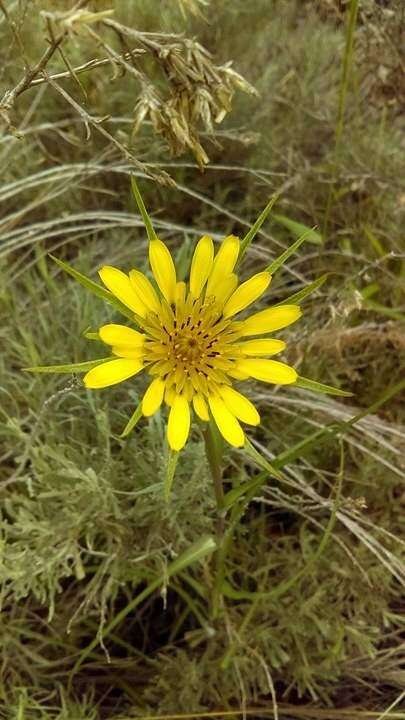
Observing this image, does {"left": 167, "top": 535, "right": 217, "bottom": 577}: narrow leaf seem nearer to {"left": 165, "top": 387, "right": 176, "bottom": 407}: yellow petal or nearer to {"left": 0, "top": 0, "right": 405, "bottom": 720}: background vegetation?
{"left": 0, "top": 0, "right": 405, "bottom": 720}: background vegetation

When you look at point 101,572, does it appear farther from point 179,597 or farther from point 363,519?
point 363,519

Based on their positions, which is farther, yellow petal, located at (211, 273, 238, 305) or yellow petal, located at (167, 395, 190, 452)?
yellow petal, located at (211, 273, 238, 305)

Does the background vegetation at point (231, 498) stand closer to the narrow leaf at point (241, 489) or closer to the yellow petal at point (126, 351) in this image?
the narrow leaf at point (241, 489)

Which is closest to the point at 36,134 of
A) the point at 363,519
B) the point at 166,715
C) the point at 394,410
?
the point at 394,410

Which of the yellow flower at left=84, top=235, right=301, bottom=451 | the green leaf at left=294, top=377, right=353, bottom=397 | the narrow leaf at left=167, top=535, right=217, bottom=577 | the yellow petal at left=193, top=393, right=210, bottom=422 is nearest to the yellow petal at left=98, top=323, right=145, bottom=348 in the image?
the yellow flower at left=84, top=235, right=301, bottom=451

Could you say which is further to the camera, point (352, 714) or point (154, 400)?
point (352, 714)
